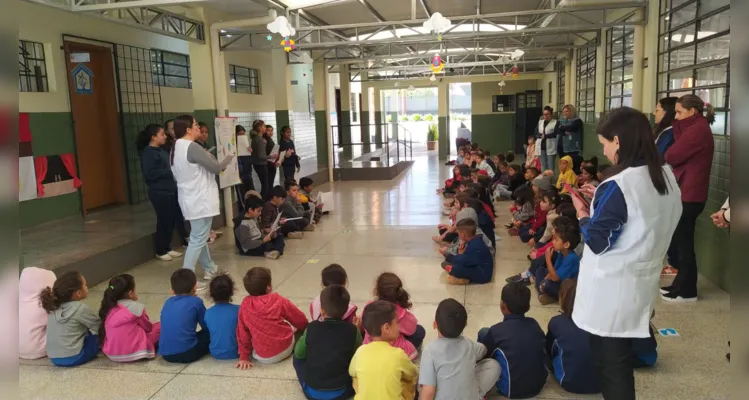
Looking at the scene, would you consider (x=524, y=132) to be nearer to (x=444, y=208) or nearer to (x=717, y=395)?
(x=444, y=208)

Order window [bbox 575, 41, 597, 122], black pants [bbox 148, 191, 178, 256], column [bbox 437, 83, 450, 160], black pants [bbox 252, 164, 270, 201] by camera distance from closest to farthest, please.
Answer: black pants [bbox 148, 191, 178, 256], black pants [bbox 252, 164, 270, 201], window [bbox 575, 41, 597, 122], column [bbox 437, 83, 450, 160]

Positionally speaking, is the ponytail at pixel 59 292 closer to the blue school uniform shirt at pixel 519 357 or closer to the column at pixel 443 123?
the blue school uniform shirt at pixel 519 357

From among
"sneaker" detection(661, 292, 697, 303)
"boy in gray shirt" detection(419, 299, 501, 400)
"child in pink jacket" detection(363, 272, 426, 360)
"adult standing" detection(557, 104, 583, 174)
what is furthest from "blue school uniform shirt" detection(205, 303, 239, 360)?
"adult standing" detection(557, 104, 583, 174)

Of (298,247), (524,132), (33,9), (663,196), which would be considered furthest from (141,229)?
(524,132)

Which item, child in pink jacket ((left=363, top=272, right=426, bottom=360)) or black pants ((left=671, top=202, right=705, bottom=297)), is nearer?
child in pink jacket ((left=363, top=272, right=426, bottom=360))

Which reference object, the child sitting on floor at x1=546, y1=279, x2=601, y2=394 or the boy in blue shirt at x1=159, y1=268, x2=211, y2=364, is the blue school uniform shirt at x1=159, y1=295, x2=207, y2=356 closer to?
the boy in blue shirt at x1=159, y1=268, x2=211, y2=364

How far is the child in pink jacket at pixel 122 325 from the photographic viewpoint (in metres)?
3.18

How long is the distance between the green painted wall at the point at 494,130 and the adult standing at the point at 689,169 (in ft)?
49.7

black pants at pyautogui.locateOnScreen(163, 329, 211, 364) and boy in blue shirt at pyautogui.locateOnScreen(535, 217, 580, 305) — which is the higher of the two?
boy in blue shirt at pyautogui.locateOnScreen(535, 217, 580, 305)

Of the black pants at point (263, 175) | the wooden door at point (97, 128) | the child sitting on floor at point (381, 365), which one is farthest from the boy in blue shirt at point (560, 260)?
the wooden door at point (97, 128)

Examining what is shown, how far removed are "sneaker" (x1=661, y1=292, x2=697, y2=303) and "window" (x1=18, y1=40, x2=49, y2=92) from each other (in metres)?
6.68

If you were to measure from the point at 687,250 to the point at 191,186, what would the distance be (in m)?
3.83

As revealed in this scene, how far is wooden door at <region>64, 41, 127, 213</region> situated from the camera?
707 centimetres

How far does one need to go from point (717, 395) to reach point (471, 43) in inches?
447
